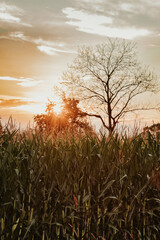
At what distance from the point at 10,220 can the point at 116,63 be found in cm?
2495

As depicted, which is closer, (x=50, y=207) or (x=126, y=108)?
(x=50, y=207)

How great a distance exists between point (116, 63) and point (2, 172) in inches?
972

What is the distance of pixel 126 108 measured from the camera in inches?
1085

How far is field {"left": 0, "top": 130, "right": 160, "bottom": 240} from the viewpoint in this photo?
3848mm

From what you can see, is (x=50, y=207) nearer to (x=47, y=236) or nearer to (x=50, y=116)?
(x=47, y=236)

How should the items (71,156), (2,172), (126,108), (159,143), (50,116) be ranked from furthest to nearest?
(126,108) < (50,116) < (159,143) < (71,156) < (2,172)

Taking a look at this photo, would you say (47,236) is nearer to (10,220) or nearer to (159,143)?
(10,220)

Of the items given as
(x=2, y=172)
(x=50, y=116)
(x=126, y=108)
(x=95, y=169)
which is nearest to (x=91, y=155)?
(x=95, y=169)

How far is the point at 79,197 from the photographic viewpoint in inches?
152

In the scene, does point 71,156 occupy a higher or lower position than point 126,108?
lower

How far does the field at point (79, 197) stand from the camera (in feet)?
12.6

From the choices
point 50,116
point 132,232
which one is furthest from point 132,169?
point 50,116

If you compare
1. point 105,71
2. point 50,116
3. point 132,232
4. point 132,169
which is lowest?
point 132,232

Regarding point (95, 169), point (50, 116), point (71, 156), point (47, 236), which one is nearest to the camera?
point (47, 236)
